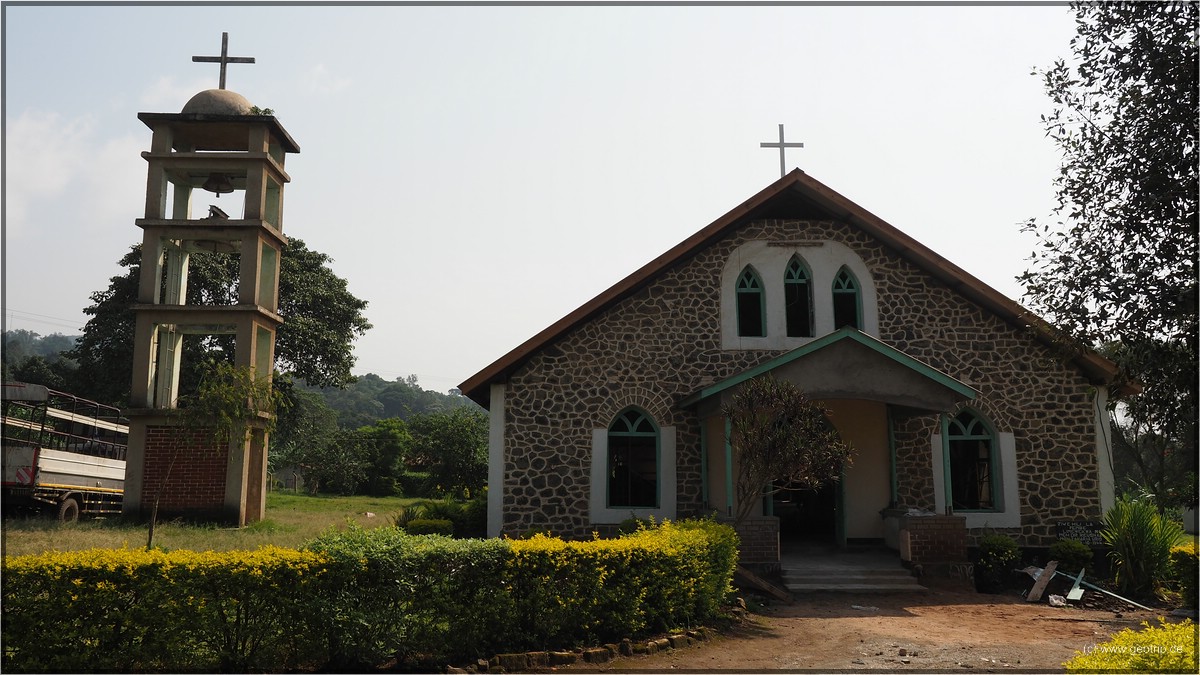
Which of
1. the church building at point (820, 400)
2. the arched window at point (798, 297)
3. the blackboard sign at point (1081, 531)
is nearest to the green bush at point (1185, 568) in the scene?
the blackboard sign at point (1081, 531)

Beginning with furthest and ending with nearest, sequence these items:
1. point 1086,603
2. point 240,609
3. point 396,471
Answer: point 396,471, point 1086,603, point 240,609

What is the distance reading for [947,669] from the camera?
9602 mm

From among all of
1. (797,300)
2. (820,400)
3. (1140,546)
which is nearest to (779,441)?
(820,400)

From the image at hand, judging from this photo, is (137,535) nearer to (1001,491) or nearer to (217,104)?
(217,104)

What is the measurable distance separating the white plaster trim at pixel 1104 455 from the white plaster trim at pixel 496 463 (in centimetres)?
1178

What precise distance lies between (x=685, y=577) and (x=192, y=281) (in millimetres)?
28436

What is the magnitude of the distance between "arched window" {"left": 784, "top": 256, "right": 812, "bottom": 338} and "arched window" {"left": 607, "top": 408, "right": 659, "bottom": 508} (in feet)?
12.1

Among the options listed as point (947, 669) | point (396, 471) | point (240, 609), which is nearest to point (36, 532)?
point (240, 609)

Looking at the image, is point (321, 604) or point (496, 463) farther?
point (496, 463)

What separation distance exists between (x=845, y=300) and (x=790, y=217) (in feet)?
6.84

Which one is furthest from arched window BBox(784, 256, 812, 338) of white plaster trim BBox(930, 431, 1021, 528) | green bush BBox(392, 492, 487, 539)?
green bush BBox(392, 492, 487, 539)

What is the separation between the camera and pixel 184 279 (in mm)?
22047

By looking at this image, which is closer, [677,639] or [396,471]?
[677,639]

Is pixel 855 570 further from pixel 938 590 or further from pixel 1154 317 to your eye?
pixel 1154 317
